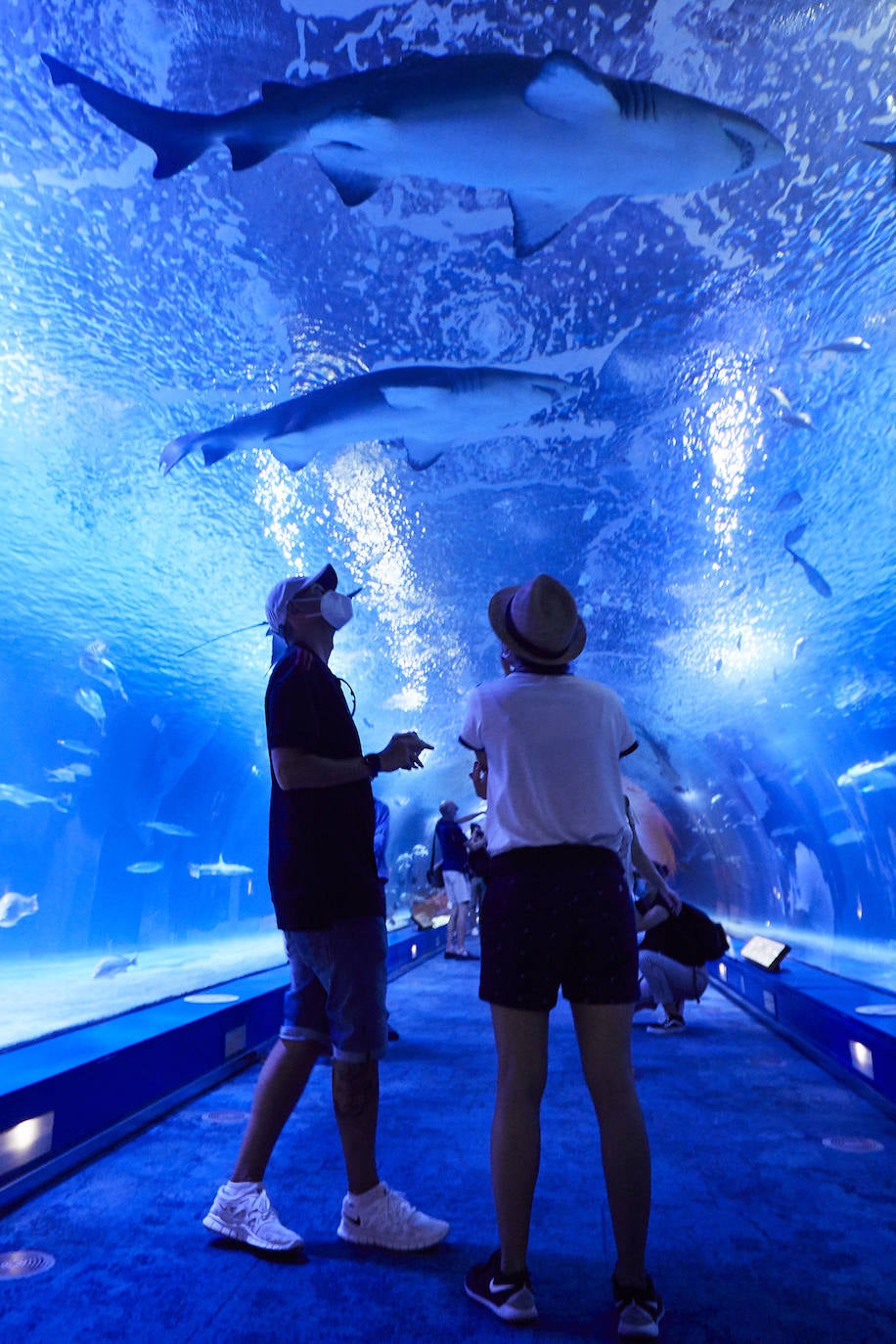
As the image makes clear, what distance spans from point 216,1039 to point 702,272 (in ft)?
18.4

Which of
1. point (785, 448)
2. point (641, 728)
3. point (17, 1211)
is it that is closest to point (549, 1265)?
point (17, 1211)

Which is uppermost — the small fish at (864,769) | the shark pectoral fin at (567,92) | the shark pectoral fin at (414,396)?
the shark pectoral fin at (414,396)

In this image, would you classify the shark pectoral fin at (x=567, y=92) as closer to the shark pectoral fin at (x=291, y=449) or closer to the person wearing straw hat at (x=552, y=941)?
the person wearing straw hat at (x=552, y=941)

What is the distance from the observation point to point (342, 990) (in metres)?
2.34

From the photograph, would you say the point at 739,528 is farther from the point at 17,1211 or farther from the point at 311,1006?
the point at 17,1211

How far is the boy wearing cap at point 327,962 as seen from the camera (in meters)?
2.31

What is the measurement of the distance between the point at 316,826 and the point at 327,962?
382 mm

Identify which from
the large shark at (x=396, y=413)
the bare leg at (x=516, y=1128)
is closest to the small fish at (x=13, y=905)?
the large shark at (x=396, y=413)

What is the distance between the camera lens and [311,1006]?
7.98 ft

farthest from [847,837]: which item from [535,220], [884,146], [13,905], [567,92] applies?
[567,92]

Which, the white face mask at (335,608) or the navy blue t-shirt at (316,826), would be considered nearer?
the navy blue t-shirt at (316,826)

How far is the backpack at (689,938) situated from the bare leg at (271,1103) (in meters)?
3.65

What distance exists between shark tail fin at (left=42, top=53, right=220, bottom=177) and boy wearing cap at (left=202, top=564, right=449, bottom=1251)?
3.12m

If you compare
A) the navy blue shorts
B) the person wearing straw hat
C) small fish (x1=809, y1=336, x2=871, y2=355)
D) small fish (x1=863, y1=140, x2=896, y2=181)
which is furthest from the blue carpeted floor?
small fish (x1=809, y1=336, x2=871, y2=355)
